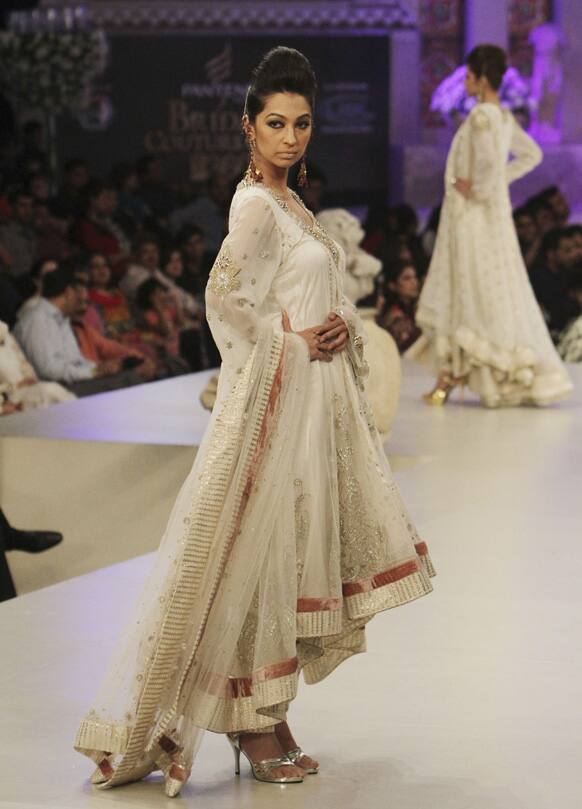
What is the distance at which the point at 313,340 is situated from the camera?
2754 mm

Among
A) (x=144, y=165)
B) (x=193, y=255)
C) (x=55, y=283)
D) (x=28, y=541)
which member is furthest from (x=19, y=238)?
(x=28, y=541)

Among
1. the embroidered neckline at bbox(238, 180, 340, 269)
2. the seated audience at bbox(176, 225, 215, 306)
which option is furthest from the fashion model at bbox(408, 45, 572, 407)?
→ the embroidered neckline at bbox(238, 180, 340, 269)

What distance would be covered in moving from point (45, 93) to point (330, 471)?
9505 mm

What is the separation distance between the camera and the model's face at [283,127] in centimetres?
275

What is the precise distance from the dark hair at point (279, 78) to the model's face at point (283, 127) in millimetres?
12

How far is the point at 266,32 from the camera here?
1382cm

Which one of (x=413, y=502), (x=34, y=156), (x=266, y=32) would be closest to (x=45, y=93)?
(x=34, y=156)

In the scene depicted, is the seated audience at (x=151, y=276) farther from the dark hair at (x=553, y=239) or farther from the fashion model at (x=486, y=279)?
the fashion model at (x=486, y=279)

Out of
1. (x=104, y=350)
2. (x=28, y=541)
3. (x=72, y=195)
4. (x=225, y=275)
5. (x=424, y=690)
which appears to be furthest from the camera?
(x=72, y=195)

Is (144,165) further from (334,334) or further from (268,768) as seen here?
(268,768)

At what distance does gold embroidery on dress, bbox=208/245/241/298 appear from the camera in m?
2.70

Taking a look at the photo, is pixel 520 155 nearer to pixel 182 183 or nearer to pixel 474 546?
pixel 474 546

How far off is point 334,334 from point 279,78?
448 mm

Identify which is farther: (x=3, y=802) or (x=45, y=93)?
(x=45, y=93)
